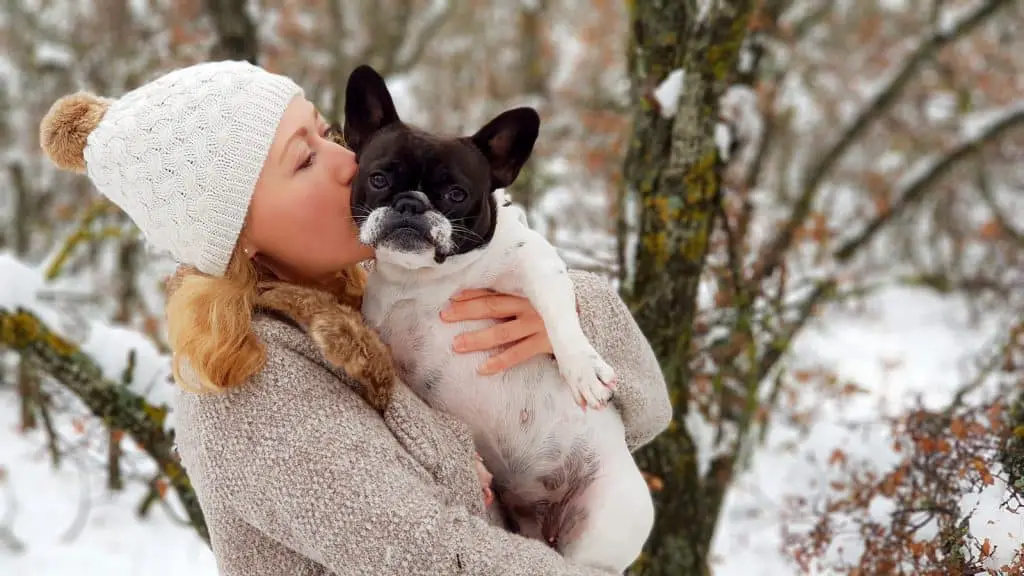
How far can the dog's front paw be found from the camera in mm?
1908

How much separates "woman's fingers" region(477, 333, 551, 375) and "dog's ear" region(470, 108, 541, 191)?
1.31 ft

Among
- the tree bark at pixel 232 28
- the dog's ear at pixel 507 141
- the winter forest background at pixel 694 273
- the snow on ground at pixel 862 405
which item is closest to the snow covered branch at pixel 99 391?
the winter forest background at pixel 694 273

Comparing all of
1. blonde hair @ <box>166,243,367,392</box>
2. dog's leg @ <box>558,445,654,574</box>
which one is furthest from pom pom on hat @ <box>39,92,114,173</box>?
dog's leg @ <box>558,445,654,574</box>

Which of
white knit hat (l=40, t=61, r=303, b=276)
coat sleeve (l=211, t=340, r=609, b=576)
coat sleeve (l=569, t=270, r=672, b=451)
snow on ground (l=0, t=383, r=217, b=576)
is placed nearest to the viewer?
coat sleeve (l=211, t=340, r=609, b=576)

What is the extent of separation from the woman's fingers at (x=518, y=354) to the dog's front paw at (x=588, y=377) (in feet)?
0.28

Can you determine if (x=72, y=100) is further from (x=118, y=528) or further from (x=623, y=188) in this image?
(x=118, y=528)

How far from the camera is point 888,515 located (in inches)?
99.2

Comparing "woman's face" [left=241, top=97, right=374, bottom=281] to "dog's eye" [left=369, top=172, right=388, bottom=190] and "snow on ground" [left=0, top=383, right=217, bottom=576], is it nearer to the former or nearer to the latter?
"dog's eye" [left=369, top=172, right=388, bottom=190]

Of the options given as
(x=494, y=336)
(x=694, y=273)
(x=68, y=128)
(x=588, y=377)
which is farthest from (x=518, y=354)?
(x=68, y=128)

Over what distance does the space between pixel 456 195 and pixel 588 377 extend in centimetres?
52

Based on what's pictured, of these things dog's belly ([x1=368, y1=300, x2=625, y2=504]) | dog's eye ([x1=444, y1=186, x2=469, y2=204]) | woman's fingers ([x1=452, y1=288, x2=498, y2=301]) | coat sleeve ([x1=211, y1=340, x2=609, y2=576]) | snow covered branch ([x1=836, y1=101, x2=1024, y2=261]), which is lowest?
coat sleeve ([x1=211, y1=340, x2=609, y2=576])

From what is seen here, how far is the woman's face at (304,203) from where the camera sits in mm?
1856

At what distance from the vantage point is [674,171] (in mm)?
2730

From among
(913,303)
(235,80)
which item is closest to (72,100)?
(235,80)
